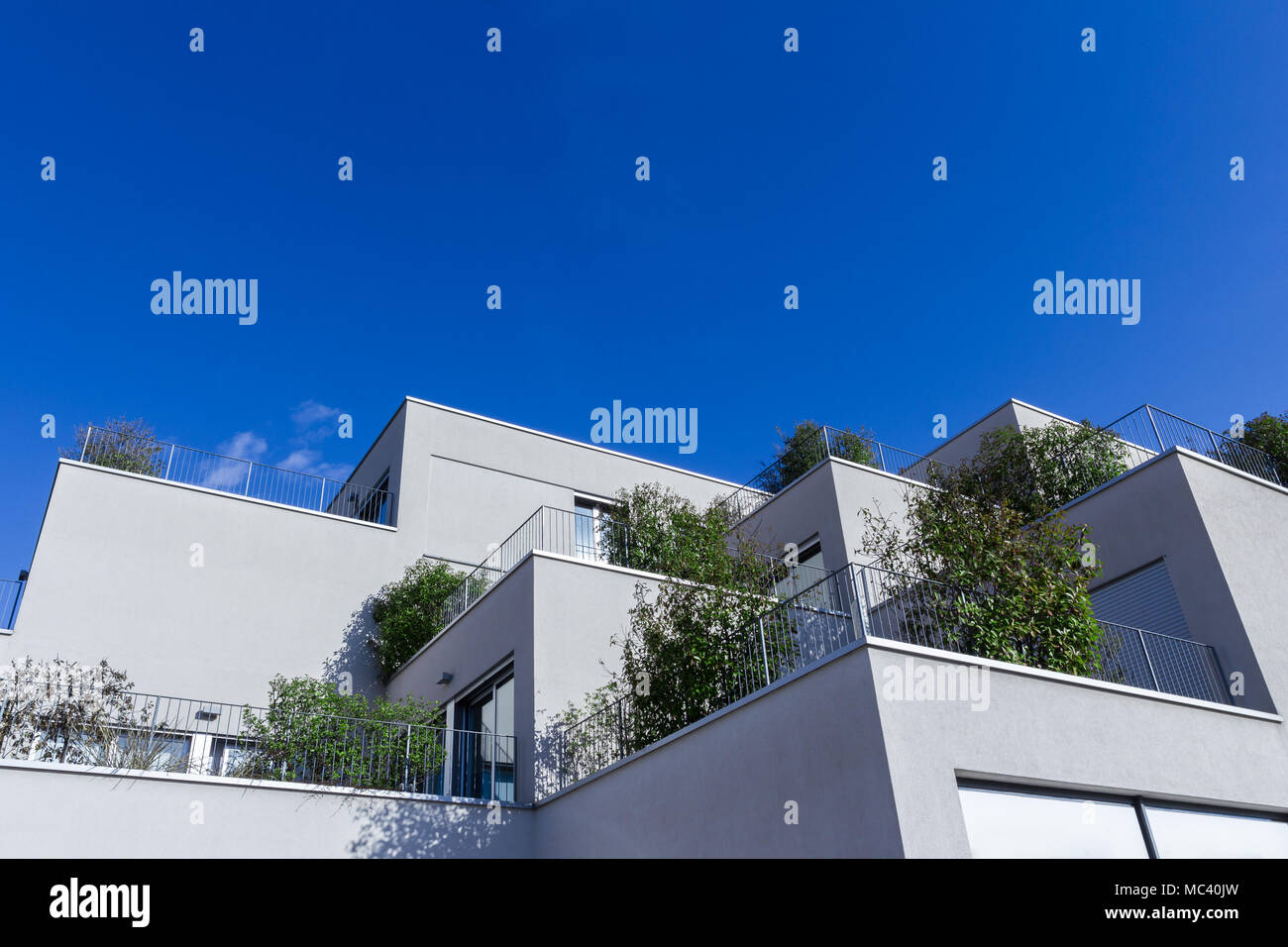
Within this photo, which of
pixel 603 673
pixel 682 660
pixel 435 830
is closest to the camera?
pixel 682 660

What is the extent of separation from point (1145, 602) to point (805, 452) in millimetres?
10694

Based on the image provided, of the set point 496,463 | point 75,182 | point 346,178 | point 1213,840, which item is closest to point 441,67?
point 346,178

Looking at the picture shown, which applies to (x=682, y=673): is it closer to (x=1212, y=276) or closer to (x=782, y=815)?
(x=782, y=815)

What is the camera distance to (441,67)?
15445 millimetres

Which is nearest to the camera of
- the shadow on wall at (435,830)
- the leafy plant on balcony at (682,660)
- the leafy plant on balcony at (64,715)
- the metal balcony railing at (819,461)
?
the leafy plant on balcony at (682,660)

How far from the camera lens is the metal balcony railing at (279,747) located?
9.65 meters


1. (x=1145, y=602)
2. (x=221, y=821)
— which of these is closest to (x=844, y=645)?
(x=1145, y=602)

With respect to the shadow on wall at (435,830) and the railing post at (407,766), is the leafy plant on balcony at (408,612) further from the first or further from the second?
the shadow on wall at (435,830)

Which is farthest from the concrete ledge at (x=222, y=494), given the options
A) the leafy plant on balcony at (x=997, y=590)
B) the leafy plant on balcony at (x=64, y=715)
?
the leafy plant on balcony at (x=997, y=590)

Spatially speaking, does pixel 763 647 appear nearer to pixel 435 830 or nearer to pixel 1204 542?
pixel 435 830

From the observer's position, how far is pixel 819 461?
61.6 feet

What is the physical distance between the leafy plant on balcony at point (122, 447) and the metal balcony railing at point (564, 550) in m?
6.39

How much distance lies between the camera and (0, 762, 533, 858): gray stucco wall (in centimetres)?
843
